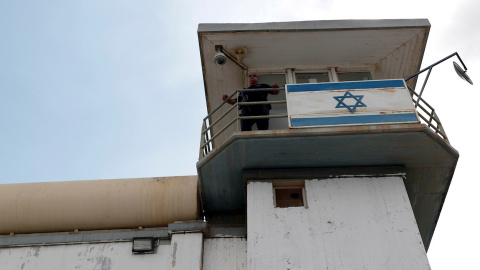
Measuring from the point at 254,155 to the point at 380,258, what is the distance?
2.64 metres

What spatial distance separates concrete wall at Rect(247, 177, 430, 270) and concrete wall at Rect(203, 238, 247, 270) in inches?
25.7

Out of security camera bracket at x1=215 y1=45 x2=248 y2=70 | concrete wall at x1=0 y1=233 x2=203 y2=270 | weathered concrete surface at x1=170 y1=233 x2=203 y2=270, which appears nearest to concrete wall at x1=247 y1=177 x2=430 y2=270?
weathered concrete surface at x1=170 y1=233 x2=203 y2=270

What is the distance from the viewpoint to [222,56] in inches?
396

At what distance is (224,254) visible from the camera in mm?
8016

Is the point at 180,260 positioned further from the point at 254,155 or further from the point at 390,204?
the point at 390,204

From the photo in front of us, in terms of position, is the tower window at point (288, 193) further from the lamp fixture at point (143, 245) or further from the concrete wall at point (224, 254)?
the lamp fixture at point (143, 245)

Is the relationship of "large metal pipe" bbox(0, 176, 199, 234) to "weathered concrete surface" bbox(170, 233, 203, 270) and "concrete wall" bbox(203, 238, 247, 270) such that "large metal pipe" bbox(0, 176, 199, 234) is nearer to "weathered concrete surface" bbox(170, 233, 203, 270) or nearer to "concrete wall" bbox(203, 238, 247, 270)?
"weathered concrete surface" bbox(170, 233, 203, 270)

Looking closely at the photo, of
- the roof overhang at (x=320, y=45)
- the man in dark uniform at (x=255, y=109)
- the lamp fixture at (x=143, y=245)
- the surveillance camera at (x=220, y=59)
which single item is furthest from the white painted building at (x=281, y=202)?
the roof overhang at (x=320, y=45)

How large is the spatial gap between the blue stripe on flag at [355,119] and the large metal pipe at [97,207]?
2.36 meters

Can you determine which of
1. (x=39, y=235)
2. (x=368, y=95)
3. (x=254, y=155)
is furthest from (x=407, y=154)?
(x=39, y=235)

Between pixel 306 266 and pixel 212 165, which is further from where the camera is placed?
pixel 212 165

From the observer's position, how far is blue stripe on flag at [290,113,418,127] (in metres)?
8.05

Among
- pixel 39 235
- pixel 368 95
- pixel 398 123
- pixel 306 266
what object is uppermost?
pixel 368 95

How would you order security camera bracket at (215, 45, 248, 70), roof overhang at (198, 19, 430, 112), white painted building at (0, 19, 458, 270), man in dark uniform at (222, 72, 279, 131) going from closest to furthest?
white painted building at (0, 19, 458, 270), man in dark uniform at (222, 72, 279, 131), roof overhang at (198, 19, 430, 112), security camera bracket at (215, 45, 248, 70)
